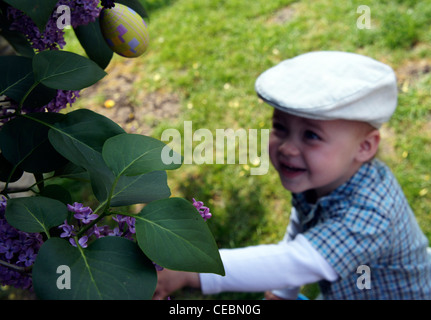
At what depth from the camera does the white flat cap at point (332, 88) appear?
59.8 inches

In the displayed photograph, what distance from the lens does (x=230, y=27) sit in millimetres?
3832

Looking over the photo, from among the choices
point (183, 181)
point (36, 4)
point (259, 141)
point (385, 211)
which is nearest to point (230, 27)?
point (259, 141)

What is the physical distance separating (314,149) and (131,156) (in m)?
1.16

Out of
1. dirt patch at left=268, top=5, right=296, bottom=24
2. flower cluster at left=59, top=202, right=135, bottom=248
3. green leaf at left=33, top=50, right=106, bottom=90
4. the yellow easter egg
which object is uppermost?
dirt patch at left=268, top=5, right=296, bottom=24

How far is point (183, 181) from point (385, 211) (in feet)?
4.77

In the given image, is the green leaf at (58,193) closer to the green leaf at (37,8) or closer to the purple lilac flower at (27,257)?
the purple lilac flower at (27,257)

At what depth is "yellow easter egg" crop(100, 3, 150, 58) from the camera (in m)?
0.76

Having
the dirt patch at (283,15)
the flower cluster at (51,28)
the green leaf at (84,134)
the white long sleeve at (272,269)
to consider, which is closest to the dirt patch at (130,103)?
the dirt patch at (283,15)

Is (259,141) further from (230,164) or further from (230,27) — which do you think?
(230,27)

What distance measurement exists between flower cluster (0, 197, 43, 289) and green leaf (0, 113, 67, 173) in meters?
0.08

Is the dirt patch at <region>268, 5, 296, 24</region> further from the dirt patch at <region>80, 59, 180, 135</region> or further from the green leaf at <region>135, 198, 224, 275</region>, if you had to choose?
the green leaf at <region>135, 198, 224, 275</region>

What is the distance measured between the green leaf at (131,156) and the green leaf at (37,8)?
18cm

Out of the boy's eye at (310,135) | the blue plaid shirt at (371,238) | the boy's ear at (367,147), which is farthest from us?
the boy's ear at (367,147)

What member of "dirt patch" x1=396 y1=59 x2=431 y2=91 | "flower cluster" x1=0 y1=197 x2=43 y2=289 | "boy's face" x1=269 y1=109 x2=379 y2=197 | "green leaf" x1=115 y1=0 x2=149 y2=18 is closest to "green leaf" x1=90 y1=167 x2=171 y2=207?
"flower cluster" x1=0 y1=197 x2=43 y2=289
